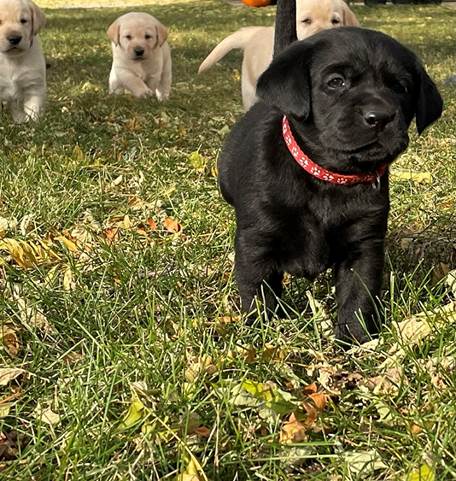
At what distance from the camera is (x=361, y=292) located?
2.23 m

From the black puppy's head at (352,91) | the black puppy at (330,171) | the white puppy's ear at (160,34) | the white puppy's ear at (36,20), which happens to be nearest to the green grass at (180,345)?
the black puppy at (330,171)

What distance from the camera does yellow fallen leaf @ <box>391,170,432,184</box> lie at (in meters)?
3.61

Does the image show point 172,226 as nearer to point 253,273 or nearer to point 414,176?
point 253,273

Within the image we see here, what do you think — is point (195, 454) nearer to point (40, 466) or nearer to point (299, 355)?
point (40, 466)

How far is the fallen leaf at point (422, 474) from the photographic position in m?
1.41

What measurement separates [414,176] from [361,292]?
61.2 inches

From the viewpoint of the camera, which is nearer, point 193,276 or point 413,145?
point 193,276

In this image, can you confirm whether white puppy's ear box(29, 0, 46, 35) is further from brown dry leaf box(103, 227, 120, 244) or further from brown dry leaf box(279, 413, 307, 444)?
brown dry leaf box(279, 413, 307, 444)

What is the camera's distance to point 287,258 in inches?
89.6

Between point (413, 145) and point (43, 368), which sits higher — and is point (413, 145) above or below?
below

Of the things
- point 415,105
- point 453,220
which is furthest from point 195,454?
point 453,220

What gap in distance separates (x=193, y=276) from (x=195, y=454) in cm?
100

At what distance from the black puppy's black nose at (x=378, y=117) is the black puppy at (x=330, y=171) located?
33mm

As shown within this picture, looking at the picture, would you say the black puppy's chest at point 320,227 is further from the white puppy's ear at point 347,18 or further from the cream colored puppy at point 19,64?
the white puppy's ear at point 347,18
